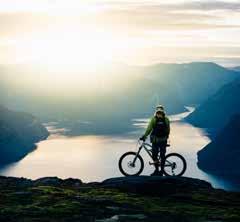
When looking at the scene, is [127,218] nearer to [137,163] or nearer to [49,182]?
[49,182]

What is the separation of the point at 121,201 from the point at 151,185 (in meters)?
3.35

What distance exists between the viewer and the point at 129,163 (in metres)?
25.8

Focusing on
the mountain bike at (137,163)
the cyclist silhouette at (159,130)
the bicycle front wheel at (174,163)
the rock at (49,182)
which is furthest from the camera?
the mountain bike at (137,163)

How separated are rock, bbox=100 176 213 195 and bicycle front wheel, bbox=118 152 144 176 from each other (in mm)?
2909

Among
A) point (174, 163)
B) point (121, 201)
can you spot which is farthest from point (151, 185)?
point (174, 163)

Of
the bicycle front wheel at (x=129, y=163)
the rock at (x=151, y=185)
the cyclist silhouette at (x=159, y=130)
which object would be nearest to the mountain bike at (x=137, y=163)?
the bicycle front wheel at (x=129, y=163)

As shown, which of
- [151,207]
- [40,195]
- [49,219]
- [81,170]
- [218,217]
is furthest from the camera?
[81,170]

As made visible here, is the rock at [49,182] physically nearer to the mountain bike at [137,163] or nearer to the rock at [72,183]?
the rock at [72,183]

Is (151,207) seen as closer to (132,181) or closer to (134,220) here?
(134,220)

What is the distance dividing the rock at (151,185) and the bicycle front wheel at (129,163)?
9.54 feet

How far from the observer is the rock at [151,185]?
21.2 m

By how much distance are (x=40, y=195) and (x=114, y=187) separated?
3.88m

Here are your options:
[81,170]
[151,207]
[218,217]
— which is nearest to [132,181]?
[151,207]

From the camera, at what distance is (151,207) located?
17.4 metres
